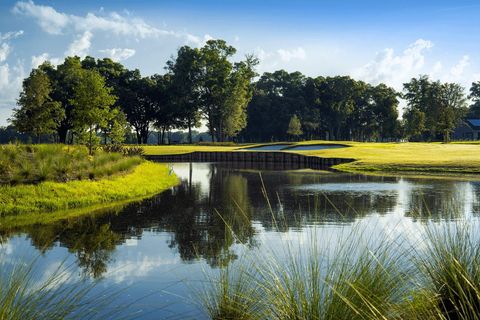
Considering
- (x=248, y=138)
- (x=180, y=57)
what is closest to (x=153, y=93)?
(x=180, y=57)

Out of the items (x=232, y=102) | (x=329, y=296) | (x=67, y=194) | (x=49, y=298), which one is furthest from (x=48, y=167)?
(x=232, y=102)

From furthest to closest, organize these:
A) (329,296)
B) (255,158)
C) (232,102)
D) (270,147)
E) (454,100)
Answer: (454,100) → (232,102) → (270,147) → (255,158) → (329,296)

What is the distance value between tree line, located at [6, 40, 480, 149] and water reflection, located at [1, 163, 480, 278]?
37272mm

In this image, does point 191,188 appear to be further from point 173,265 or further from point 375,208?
point 173,265

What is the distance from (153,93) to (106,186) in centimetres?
7042

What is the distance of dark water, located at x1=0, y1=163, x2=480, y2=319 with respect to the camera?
817cm

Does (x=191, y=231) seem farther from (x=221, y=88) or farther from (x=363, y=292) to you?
(x=221, y=88)

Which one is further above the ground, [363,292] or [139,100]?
[139,100]

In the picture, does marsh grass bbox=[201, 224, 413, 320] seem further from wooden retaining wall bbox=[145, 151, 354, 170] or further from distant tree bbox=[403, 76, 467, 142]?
distant tree bbox=[403, 76, 467, 142]

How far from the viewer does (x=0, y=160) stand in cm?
1791

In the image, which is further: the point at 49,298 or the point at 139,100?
the point at 139,100

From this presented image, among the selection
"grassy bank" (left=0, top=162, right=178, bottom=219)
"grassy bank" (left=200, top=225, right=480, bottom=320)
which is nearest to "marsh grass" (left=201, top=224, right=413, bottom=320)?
"grassy bank" (left=200, top=225, right=480, bottom=320)

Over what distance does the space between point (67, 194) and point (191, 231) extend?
6.53 meters

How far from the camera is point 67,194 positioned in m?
17.6
